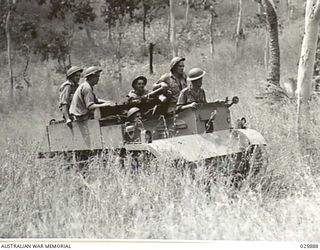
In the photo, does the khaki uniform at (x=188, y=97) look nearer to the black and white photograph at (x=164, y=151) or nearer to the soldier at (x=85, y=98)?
the black and white photograph at (x=164, y=151)

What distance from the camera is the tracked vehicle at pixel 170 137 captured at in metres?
3.46

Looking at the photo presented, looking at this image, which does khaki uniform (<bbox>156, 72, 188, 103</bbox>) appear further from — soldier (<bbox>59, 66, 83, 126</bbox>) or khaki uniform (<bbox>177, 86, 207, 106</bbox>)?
soldier (<bbox>59, 66, 83, 126</bbox>)

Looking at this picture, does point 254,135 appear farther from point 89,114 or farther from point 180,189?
point 89,114

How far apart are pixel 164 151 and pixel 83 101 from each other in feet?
3.42

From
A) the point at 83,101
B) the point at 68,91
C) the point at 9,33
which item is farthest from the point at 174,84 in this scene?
the point at 9,33

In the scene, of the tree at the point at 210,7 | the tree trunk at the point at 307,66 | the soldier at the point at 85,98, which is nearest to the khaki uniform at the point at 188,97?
the soldier at the point at 85,98

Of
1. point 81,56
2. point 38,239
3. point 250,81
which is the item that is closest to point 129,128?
point 38,239

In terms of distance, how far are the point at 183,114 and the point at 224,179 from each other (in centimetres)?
62

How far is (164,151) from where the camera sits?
11.1 feet

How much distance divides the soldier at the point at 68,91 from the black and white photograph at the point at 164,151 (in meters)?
0.01

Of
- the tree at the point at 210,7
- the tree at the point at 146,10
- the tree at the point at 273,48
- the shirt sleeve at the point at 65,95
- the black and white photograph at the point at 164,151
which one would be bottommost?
the black and white photograph at the point at 164,151

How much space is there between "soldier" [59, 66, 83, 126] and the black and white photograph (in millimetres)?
12

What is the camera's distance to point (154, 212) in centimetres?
298

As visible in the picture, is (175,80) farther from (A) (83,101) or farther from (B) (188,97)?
(A) (83,101)
